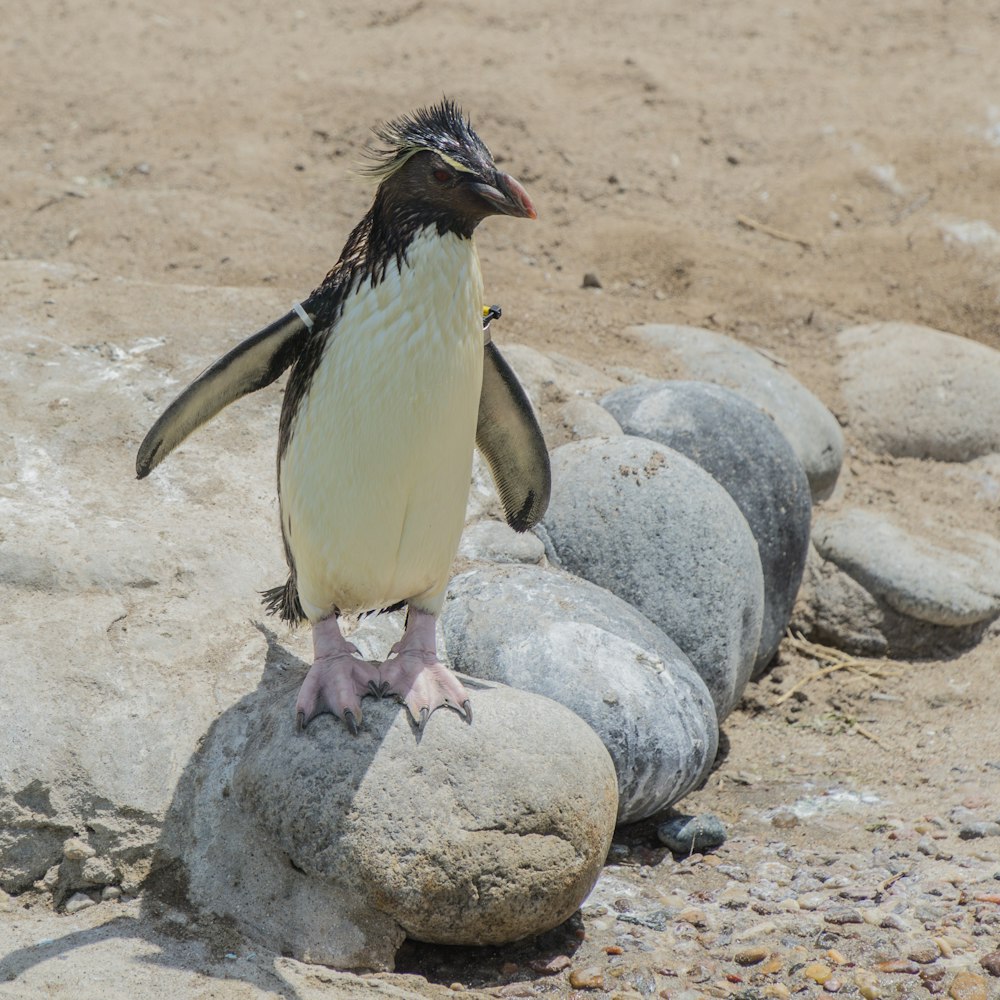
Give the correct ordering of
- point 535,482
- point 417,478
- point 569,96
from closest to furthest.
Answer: point 417,478, point 535,482, point 569,96

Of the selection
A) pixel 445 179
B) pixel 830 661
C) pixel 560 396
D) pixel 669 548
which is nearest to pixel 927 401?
pixel 830 661

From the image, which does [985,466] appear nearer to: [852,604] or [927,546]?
[927,546]

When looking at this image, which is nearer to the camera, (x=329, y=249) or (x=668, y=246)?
(x=329, y=249)

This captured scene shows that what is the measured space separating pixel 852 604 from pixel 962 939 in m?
2.32

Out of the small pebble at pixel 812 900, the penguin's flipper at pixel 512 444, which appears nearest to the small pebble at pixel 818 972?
the small pebble at pixel 812 900

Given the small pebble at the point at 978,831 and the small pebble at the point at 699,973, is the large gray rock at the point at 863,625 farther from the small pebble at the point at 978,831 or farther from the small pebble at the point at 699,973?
the small pebble at the point at 699,973

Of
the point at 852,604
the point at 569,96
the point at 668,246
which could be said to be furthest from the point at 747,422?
the point at 569,96

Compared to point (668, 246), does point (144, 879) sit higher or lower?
lower

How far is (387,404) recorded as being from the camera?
302 centimetres

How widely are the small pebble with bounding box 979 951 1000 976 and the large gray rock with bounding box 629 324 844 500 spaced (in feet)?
9.15

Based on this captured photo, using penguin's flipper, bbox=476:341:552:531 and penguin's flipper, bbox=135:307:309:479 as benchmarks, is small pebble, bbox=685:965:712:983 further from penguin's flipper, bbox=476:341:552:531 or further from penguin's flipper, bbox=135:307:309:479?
penguin's flipper, bbox=135:307:309:479

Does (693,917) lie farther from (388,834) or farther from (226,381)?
(226,381)

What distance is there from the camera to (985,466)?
6.51 meters

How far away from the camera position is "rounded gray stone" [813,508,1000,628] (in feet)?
17.7
